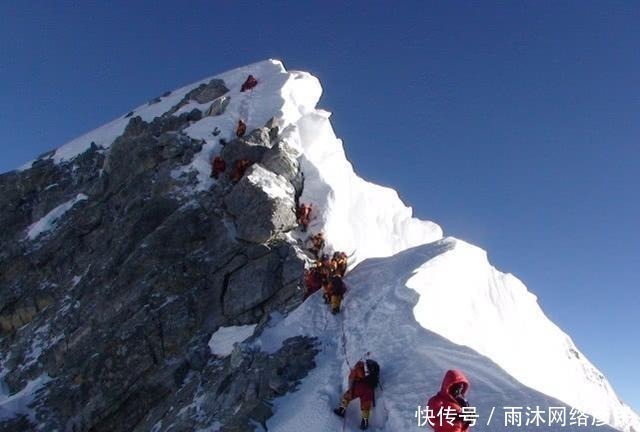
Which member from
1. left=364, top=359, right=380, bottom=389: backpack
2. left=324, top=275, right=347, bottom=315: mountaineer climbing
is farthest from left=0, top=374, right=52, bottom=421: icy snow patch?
left=364, top=359, right=380, bottom=389: backpack

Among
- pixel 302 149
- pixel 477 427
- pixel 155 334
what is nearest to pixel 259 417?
pixel 477 427

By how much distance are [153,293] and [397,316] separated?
9.80 m

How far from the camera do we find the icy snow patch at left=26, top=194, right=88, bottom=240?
2620 cm

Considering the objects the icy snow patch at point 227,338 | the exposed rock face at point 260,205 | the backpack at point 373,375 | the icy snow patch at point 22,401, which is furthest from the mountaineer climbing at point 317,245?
the icy snow patch at point 22,401

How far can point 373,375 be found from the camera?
11.4 m

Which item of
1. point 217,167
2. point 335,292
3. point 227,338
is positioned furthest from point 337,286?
point 217,167

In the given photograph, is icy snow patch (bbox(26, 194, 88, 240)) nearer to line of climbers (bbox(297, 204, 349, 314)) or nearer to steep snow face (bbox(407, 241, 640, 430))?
line of climbers (bbox(297, 204, 349, 314))

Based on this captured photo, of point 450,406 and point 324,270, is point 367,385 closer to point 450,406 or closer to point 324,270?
point 450,406

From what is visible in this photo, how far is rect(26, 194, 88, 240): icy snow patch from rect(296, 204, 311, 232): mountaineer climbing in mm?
11728

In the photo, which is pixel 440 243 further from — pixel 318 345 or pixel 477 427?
pixel 477 427

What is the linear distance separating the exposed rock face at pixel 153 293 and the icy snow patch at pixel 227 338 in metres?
0.27

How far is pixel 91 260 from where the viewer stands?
23344 mm

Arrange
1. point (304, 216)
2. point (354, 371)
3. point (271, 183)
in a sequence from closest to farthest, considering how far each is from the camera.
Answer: point (354, 371), point (304, 216), point (271, 183)

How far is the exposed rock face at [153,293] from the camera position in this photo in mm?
15867
